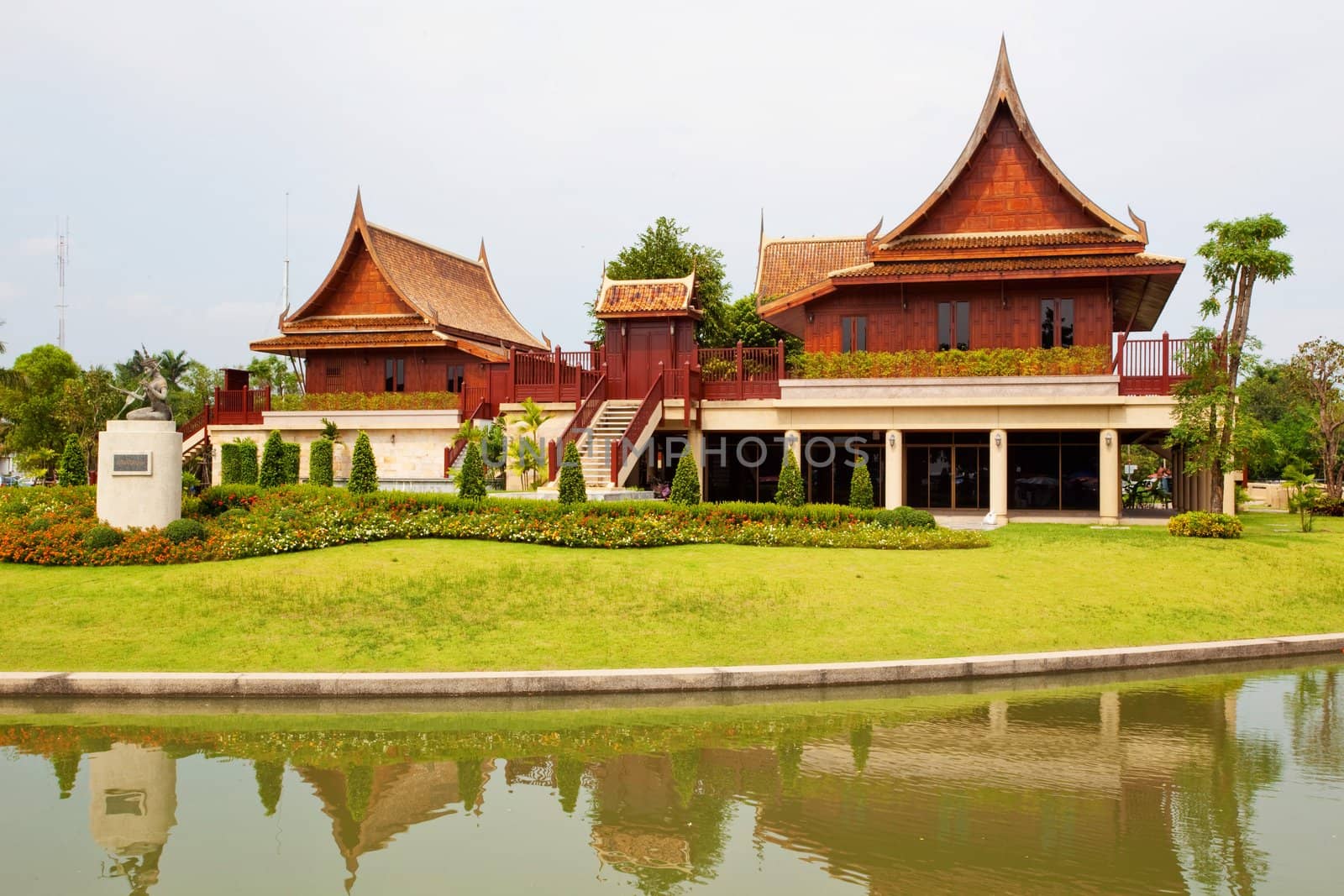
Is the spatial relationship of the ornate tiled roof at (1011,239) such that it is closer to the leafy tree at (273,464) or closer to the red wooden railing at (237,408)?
the leafy tree at (273,464)

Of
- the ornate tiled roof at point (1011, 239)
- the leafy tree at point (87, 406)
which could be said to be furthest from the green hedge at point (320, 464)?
the leafy tree at point (87, 406)

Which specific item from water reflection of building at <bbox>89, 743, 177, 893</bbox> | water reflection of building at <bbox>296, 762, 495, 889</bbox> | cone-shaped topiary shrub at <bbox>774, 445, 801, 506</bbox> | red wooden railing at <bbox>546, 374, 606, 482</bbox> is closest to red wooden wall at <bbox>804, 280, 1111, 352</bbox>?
red wooden railing at <bbox>546, 374, 606, 482</bbox>

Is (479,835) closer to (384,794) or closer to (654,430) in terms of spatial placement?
(384,794)

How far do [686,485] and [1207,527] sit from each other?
425 inches

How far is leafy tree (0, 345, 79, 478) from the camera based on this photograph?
167ft

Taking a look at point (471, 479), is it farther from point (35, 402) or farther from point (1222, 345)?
point (35, 402)

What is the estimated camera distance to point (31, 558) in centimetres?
1831

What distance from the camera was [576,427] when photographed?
2783 centimetres

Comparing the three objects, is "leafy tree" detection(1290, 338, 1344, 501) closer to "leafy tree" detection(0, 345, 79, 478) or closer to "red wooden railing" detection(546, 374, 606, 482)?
"red wooden railing" detection(546, 374, 606, 482)

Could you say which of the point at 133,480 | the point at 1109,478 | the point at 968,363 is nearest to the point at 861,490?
the point at 968,363

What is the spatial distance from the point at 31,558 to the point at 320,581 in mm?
5841

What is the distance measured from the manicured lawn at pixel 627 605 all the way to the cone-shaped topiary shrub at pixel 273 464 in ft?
22.2

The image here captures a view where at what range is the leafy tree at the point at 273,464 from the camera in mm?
25094

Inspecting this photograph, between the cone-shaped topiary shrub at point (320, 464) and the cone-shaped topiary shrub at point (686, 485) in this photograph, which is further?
the cone-shaped topiary shrub at point (320, 464)
